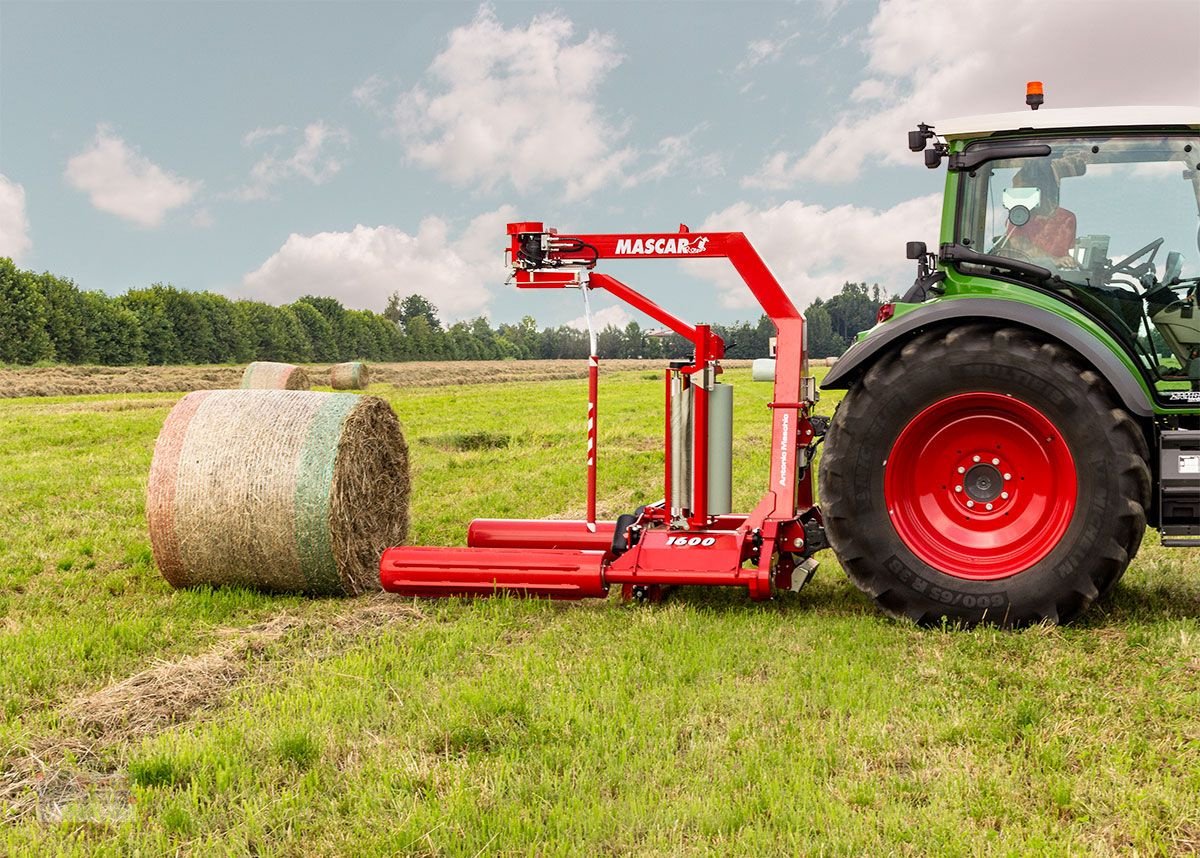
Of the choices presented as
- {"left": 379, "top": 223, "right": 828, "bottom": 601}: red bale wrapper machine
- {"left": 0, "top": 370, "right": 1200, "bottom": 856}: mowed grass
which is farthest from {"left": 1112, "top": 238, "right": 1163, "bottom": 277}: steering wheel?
{"left": 0, "top": 370, "right": 1200, "bottom": 856}: mowed grass

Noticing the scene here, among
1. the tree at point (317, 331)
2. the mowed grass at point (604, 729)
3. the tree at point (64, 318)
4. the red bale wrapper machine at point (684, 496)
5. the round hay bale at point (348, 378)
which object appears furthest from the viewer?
the tree at point (317, 331)

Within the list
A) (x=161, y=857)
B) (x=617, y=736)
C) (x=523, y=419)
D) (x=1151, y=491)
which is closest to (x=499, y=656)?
(x=617, y=736)

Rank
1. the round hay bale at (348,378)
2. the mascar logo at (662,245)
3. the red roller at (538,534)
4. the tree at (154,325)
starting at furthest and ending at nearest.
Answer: the tree at (154,325)
the round hay bale at (348,378)
the red roller at (538,534)
the mascar logo at (662,245)

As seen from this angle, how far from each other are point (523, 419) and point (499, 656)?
1443 cm

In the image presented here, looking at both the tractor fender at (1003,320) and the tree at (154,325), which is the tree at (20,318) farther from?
the tractor fender at (1003,320)

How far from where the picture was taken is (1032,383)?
5137 mm

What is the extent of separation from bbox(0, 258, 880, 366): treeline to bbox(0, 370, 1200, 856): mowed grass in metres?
17.8

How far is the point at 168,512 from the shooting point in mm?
6242

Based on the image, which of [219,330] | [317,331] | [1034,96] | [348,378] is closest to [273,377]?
[348,378]

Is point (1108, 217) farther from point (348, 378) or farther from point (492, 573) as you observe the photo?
point (348, 378)

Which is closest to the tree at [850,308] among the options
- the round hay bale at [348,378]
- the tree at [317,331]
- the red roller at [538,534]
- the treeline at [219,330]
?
the treeline at [219,330]

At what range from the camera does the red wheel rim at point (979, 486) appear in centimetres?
526

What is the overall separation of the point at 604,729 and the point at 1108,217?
4.12 meters

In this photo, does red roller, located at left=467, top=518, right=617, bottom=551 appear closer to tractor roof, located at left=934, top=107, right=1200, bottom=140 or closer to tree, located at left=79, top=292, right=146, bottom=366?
tractor roof, located at left=934, top=107, right=1200, bottom=140
